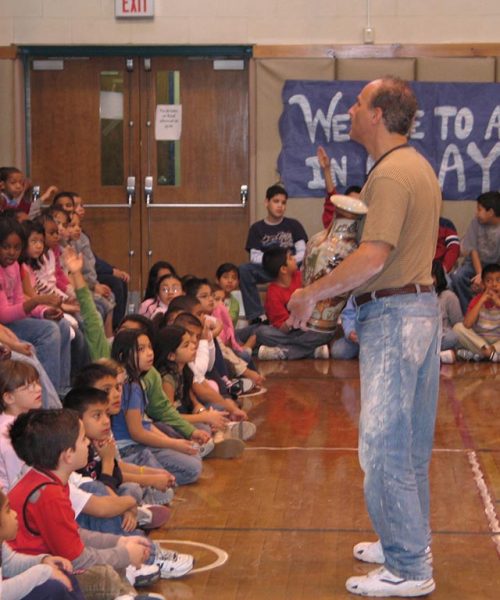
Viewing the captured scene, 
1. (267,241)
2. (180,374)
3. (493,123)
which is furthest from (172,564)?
(493,123)

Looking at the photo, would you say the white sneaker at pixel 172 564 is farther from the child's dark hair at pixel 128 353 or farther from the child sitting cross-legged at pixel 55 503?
the child's dark hair at pixel 128 353

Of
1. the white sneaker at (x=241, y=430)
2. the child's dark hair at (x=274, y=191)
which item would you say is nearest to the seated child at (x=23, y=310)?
the white sneaker at (x=241, y=430)

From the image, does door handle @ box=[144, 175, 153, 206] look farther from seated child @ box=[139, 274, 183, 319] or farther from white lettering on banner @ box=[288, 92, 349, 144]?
seated child @ box=[139, 274, 183, 319]

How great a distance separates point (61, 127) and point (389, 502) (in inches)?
281

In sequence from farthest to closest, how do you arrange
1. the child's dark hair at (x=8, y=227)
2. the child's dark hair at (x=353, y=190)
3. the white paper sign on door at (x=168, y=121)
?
the white paper sign on door at (x=168, y=121) → the child's dark hair at (x=353, y=190) → the child's dark hair at (x=8, y=227)

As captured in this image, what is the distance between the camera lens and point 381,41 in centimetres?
976

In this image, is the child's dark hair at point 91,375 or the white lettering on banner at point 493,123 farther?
the white lettering on banner at point 493,123

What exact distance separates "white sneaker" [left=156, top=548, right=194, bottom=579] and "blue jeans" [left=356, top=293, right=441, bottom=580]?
674 mm

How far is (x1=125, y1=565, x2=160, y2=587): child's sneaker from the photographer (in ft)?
12.3

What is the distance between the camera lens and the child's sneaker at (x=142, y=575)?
374 centimetres

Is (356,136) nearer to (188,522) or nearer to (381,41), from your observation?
(188,522)

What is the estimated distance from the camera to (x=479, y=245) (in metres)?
9.27

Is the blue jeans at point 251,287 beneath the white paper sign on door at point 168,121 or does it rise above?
beneath

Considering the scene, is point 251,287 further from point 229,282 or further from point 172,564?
point 172,564
